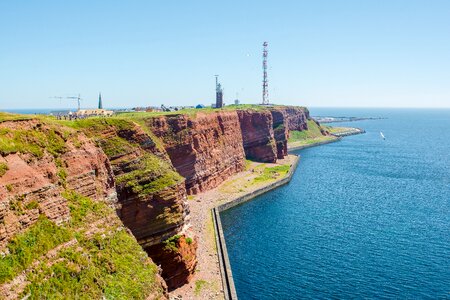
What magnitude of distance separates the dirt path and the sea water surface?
13.2 ft

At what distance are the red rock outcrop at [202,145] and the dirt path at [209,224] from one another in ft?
11.5

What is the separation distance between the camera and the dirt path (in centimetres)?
5169

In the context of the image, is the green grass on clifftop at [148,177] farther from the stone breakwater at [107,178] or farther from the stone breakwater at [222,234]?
the stone breakwater at [222,234]

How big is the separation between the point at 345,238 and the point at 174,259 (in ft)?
117

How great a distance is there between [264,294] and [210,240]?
16250 mm

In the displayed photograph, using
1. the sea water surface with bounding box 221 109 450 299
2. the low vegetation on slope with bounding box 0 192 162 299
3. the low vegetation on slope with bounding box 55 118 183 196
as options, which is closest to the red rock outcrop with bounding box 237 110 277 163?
the sea water surface with bounding box 221 109 450 299

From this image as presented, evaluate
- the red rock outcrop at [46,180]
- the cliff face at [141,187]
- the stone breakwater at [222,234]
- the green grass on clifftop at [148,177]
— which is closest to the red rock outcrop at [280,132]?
the stone breakwater at [222,234]

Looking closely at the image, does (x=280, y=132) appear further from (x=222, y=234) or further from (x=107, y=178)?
(x=107, y=178)

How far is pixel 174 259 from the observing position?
51500mm

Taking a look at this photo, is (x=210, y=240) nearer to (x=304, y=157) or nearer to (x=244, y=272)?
(x=244, y=272)

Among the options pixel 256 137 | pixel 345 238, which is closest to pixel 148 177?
pixel 345 238

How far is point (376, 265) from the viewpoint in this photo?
6084 cm

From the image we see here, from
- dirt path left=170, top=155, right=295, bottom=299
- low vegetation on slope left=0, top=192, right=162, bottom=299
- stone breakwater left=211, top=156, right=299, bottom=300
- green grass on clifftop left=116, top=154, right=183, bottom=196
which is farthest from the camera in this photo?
stone breakwater left=211, top=156, right=299, bottom=300

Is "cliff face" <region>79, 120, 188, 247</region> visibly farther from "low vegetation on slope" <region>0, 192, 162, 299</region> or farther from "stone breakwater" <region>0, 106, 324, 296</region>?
"low vegetation on slope" <region>0, 192, 162, 299</region>
